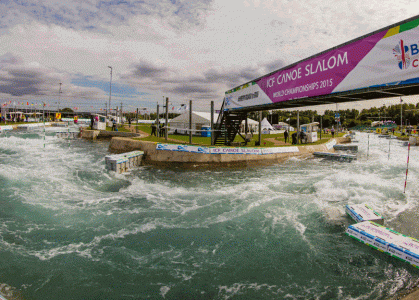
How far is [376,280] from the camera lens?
17.3 feet

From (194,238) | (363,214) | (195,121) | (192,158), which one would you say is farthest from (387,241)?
(195,121)

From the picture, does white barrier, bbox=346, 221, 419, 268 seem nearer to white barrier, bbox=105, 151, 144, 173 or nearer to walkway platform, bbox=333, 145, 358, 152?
white barrier, bbox=105, 151, 144, 173

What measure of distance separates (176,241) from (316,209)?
604cm

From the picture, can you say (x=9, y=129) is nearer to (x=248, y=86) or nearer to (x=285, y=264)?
(x=248, y=86)

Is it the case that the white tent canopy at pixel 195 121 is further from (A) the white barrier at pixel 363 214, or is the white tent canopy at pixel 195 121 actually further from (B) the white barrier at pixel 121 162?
(A) the white barrier at pixel 363 214

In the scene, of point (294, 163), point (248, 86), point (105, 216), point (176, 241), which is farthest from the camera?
point (294, 163)

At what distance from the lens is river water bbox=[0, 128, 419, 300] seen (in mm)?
5121

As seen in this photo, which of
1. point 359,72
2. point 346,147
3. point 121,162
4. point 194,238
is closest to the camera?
point 194,238

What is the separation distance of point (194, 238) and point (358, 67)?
8.61 m

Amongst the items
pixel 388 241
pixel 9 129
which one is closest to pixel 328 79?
pixel 388 241

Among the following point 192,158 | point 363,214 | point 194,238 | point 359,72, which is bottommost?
point 194,238

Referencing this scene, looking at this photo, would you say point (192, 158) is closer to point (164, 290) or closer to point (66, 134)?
point (164, 290)

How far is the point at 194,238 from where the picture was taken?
23.5ft

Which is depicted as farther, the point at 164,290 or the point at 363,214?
the point at 363,214
